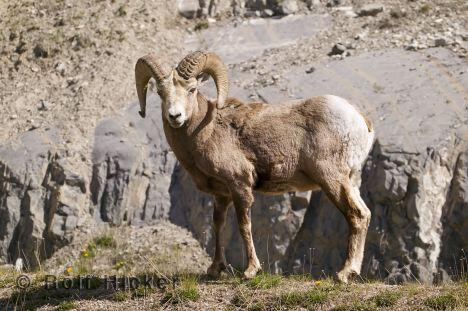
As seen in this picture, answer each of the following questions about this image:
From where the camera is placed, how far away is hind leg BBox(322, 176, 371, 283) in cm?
1186

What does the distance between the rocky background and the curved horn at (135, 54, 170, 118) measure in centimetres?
617

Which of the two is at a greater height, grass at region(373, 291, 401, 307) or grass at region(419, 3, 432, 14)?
grass at region(419, 3, 432, 14)

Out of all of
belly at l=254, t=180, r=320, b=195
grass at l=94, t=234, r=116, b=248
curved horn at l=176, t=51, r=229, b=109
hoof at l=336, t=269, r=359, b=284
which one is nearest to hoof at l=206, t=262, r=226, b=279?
belly at l=254, t=180, r=320, b=195

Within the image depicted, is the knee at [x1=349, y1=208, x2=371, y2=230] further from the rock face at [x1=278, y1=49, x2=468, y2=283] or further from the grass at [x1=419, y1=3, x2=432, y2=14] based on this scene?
the grass at [x1=419, y1=3, x2=432, y2=14]

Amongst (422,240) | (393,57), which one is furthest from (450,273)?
(393,57)

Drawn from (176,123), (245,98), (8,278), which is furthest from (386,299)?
(245,98)

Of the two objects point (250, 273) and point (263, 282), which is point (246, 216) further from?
point (263, 282)

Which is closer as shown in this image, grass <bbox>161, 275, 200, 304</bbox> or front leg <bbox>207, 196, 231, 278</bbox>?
grass <bbox>161, 275, 200, 304</bbox>

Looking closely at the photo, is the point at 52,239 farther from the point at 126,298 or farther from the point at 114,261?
the point at 126,298

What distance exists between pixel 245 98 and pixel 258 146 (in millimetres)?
8850

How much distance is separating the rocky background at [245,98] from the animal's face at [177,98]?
22.0 ft

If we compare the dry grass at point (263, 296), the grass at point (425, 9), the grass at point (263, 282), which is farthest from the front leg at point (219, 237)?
the grass at point (425, 9)

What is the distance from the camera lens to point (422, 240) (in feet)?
58.9

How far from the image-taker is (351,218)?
11.9m
